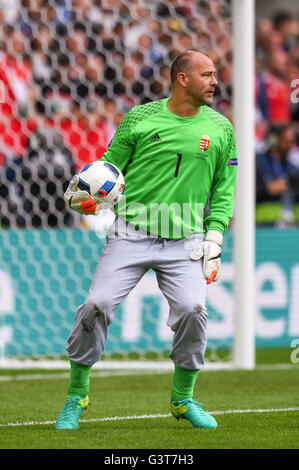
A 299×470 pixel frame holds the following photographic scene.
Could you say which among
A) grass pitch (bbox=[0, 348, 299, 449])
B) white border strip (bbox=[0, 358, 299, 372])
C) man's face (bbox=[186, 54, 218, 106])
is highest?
man's face (bbox=[186, 54, 218, 106])

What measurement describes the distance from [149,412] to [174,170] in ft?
5.22

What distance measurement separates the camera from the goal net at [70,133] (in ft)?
30.6

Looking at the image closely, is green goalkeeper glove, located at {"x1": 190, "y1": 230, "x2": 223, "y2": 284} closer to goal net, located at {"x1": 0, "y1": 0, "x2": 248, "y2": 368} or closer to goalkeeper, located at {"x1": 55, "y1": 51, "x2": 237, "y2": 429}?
goalkeeper, located at {"x1": 55, "y1": 51, "x2": 237, "y2": 429}

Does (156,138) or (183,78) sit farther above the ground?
(183,78)

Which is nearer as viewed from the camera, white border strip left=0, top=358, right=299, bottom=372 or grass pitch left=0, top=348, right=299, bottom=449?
grass pitch left=0, top=348, right=299, bottom=449

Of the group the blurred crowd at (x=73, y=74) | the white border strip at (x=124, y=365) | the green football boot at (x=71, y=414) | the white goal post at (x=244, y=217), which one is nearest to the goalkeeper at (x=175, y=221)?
the green football boot at (x=71, y=414)

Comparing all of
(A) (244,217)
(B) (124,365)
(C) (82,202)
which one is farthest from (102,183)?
(B) (124,365)

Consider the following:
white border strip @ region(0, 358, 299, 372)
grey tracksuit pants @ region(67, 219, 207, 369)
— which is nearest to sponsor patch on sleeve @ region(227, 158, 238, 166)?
grey tracksuit pants @ region(67, 219, 207, 369)

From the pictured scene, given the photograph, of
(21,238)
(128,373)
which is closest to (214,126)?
(128,373)

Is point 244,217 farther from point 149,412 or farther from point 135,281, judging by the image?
point 135,281

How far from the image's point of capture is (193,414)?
5.24 metres

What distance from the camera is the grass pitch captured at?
4.73 m

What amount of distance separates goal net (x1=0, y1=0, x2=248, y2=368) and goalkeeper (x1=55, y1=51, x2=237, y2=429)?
391cm

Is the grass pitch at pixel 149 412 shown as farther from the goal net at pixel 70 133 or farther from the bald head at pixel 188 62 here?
the bald head at pixel 188 62
